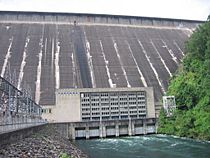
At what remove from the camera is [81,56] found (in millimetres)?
54406

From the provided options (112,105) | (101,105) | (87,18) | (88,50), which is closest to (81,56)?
(88,50)

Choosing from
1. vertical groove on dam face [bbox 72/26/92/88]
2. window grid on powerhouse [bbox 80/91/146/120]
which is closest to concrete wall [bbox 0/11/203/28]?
vertical groove on dam face [bbox 72/26/92/88]

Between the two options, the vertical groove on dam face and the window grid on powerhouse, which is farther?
the vertical groove on dam face

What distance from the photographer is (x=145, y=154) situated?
2339 centimetres

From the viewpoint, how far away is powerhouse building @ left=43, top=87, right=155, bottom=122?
42.4 m

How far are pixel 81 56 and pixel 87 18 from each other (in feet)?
48.2

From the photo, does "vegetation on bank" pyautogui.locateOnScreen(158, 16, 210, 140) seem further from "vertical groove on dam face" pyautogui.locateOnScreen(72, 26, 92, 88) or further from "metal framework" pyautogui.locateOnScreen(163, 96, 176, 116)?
"vertical groove on dam face" pyautogui.locateOnScreen(72, 26, 92, 88)

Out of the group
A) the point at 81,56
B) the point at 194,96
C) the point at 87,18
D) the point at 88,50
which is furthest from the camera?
the point at 87,18

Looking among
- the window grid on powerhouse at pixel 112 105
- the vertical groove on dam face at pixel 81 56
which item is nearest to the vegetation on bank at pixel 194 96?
the window grid on powerhouse at pixel 112 105

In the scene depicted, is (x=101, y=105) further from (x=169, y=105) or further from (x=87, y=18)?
(x=87, y=18)

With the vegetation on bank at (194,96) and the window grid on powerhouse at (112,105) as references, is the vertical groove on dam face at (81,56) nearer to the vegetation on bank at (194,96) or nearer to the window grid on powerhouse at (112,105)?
the window grid on powerhouse at (112,105)

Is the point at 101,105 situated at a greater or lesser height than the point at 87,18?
lesser

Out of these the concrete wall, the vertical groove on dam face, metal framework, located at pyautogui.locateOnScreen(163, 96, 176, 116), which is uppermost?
the concrete wall

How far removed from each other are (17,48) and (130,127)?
22.6 meters
